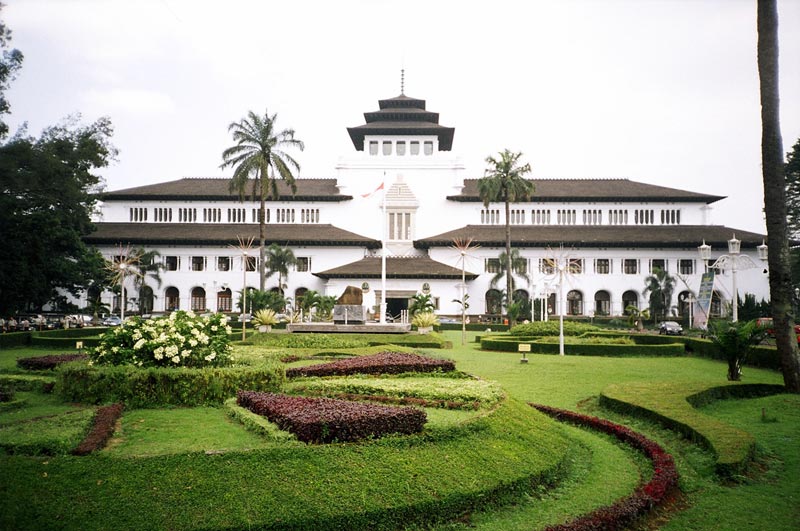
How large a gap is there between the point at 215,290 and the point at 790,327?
4253 centimetres

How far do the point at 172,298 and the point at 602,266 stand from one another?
34.1 m

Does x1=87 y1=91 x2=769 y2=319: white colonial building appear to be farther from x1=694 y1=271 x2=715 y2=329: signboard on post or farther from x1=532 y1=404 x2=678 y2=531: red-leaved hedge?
x1=532 y1=404 x2=678 y2=531: red-leaved hedge

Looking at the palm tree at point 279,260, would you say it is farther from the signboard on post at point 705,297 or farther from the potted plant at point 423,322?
the signboard on post at point 705,297

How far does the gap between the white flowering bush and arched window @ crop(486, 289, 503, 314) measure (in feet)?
122

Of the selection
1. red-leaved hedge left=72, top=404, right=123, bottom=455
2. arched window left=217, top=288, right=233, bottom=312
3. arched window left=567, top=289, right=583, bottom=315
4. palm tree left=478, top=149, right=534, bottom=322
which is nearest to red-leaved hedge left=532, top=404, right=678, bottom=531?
red-leaved hedge left=72, top=404, right=123, bottom=455

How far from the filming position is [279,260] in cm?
4647

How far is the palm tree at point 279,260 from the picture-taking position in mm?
46469

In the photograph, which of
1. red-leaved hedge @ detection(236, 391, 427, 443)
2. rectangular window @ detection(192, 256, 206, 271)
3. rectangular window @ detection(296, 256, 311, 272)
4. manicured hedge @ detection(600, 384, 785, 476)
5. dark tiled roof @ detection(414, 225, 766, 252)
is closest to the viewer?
red-leaved hedge @ detection(236, 391, 427, 443)

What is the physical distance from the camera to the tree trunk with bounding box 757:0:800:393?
42.0 ft

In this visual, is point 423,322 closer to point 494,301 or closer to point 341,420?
point 494,301

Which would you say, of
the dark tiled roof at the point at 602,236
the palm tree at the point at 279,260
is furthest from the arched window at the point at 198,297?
the dark tiled roof at the point at 602,236

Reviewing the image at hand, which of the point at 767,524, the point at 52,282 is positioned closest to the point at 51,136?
the point at 52,282

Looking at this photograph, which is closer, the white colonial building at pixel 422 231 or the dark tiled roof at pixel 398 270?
the dark tiled roof at pixel 398 270

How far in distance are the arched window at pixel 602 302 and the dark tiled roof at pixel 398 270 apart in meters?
11.0
